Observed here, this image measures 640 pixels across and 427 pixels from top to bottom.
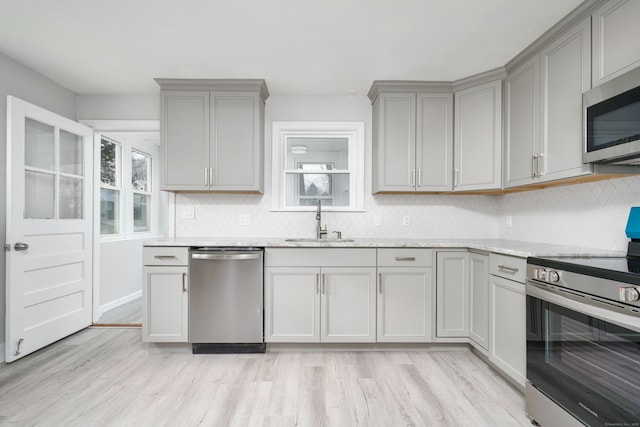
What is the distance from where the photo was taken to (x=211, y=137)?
9.87 ft

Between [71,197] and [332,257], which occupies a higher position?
[71,197]

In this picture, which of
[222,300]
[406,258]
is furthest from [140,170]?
[406,258]

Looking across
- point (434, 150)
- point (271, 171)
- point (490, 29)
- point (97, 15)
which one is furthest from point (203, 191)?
point (490, 29)

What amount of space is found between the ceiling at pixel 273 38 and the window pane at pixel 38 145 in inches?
20.6

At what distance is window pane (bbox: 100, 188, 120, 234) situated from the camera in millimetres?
4129

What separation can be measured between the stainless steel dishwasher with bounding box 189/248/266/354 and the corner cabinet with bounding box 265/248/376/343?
156 millimetres

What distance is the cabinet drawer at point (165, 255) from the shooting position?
2.74 metres

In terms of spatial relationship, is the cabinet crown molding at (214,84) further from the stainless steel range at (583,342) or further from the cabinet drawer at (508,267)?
the stainless steel range at (583,342)

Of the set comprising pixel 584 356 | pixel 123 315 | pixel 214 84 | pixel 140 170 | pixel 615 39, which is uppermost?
pixel 214 84

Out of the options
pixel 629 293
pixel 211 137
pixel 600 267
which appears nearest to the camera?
pixel 629 293

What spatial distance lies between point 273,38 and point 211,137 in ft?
3.61

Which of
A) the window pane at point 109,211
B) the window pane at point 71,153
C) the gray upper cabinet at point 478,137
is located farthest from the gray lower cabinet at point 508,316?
the window pane at point 109,211

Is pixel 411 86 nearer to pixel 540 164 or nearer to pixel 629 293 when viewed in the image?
pixel 540 164

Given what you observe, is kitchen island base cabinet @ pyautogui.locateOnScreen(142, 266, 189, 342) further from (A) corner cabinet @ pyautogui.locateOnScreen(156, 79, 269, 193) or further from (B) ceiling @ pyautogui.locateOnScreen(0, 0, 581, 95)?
(B) ceiling @ pyautogui.locateOnScreen(0, 0, 581, 95)
